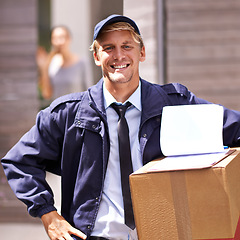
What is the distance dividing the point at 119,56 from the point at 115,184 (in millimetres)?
465

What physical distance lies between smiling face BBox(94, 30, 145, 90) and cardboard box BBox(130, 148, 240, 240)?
51 centimetres

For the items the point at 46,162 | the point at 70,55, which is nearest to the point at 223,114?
the point at 46,162

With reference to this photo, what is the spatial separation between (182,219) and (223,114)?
1.76 feet

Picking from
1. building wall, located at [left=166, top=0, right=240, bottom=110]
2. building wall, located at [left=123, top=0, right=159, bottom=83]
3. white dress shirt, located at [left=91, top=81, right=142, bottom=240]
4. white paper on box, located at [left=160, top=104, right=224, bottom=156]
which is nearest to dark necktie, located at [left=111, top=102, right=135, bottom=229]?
white dress shirt, located at [left=91, top=81, right=142, bottom=240]

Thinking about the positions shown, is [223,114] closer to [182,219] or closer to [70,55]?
[182,219]

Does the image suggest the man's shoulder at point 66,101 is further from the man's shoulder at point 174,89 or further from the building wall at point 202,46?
the building wall at point 202,46

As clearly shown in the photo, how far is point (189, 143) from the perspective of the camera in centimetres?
183

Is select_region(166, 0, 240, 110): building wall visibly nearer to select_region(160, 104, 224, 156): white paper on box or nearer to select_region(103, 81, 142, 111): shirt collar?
select_region(103, 81, 142, 111): shirt collar

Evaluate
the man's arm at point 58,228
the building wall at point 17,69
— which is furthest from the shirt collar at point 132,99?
the building wall at point 17,69

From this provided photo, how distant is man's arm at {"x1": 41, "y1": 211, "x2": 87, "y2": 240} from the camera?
194cm

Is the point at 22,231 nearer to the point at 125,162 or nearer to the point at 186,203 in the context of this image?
the point at 125,162

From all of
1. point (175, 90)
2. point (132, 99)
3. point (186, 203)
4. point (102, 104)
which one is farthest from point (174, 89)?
point (186, 203)

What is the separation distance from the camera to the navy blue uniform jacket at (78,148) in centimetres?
198

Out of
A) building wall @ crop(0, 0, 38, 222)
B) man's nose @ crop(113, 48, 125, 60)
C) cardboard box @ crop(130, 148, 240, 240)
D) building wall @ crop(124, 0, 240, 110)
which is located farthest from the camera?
building wall @ crop(0, 0, 38, 222)
